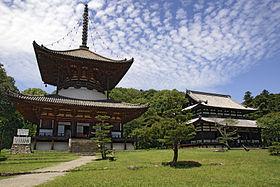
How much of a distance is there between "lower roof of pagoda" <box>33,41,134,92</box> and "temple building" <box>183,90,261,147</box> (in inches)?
617

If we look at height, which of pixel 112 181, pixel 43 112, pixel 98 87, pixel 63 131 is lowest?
pixel 112 181

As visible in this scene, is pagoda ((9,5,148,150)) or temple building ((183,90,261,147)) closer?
pagoda ((9,5,148,150))

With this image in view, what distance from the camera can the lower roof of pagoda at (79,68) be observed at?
37.0 metres

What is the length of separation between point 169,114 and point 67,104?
621 inches

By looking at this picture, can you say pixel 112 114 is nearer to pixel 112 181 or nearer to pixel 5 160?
pixel 5 160

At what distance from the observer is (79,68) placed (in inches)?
1535

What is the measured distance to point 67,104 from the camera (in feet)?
112

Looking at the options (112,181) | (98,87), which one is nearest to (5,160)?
(112,181)

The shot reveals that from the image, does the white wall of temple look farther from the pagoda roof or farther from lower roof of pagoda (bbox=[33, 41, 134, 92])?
the pagoda roof

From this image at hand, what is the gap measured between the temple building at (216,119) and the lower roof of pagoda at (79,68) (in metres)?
15.7

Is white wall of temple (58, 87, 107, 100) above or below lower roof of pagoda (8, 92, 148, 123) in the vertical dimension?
above

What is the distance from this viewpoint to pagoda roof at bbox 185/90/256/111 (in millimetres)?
52750

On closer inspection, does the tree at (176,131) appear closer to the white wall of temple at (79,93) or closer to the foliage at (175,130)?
the foliage at (175,130)

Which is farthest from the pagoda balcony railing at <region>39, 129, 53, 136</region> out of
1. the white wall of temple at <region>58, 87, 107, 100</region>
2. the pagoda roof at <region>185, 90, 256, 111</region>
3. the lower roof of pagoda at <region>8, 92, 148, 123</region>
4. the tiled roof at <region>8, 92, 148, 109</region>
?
the pagoda roof at <region>185, 90, 256, 111</region>
